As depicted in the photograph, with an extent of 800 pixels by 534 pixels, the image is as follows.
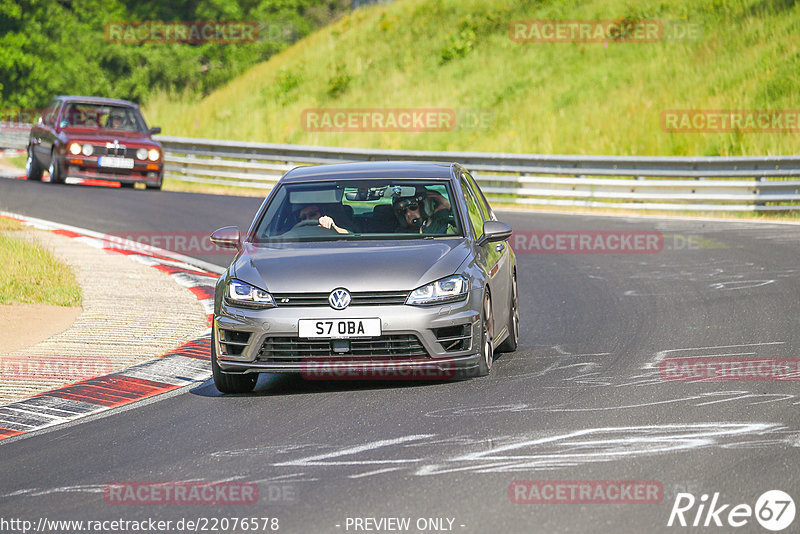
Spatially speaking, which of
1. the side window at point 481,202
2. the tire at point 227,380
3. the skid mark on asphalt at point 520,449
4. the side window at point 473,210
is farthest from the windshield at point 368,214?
the skid mark on asphalt at point 520,449

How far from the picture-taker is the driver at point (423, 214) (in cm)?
927

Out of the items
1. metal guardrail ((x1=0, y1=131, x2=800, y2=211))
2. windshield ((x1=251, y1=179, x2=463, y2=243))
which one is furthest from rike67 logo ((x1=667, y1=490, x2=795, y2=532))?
metal guardrail ((x1=0, y1=131, x2=800, y2=211))

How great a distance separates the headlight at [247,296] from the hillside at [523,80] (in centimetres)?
1939

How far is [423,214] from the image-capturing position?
9.37 meters

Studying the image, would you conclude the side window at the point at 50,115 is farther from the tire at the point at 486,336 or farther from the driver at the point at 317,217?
the tire at the point at 486,336

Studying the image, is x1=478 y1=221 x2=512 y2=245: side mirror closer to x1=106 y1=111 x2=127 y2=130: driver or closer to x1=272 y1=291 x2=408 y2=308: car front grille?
x1=272 y1=291 x2=408 y2=308: car front grille

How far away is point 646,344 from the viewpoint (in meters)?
10.1

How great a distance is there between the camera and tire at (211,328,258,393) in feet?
28.0

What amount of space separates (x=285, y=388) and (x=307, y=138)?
28.1 meters

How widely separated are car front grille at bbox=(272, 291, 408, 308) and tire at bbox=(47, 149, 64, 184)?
709 inches

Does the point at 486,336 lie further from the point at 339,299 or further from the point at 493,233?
the point at 339,299

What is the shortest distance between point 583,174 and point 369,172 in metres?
15.7

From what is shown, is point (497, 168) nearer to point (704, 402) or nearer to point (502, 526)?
point (704, 402)

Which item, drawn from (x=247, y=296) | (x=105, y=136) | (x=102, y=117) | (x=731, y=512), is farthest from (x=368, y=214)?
(x=102, y=117)
